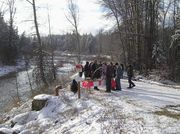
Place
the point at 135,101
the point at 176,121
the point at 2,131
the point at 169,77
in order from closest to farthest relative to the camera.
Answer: the point at 176,121 → the point at 2,131 → the point at 135,101 → the point at 169,77

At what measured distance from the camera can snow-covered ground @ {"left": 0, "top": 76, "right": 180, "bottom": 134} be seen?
561 inches

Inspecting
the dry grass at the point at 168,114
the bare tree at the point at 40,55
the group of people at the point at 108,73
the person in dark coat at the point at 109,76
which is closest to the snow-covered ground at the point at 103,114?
the dry grass at the point at 168,114

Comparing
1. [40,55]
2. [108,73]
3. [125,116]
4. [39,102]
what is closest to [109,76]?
[108,73]

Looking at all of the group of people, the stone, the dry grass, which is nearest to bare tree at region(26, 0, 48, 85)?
the group of people

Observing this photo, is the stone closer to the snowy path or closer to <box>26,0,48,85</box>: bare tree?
the snowy path

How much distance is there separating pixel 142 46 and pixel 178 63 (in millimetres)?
7916

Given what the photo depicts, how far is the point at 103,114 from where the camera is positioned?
1634 centimetres

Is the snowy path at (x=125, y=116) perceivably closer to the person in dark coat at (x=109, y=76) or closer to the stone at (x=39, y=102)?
the person in dark coat at (x=109, y=76)

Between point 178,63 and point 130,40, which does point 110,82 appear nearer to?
point 178,63

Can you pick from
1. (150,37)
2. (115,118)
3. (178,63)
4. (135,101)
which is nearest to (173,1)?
(150,37)

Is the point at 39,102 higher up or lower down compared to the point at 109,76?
lower down

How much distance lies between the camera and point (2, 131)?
58.2ft

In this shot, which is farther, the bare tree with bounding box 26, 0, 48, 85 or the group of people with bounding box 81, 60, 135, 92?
the bare tree with bounding box 26, 0, 48, 85

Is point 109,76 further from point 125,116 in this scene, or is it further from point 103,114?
point 125,116
